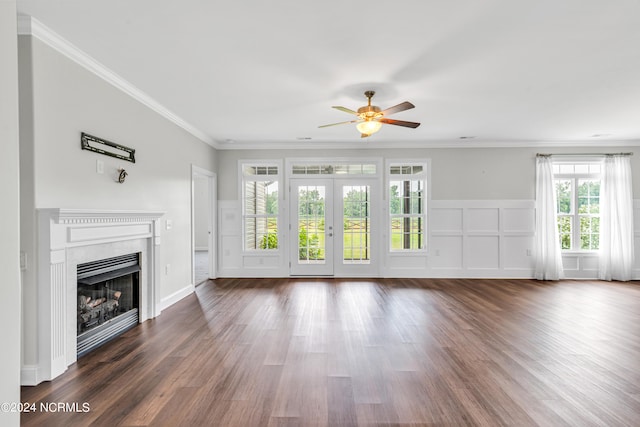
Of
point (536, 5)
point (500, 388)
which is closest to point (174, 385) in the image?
point (500, 388)

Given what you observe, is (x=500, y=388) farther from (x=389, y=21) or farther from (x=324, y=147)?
(x=324, y=147)

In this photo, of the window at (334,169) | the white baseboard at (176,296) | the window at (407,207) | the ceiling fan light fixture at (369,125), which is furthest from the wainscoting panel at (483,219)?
the white baseboard at (176,296)

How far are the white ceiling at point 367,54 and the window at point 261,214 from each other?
66.1 inches

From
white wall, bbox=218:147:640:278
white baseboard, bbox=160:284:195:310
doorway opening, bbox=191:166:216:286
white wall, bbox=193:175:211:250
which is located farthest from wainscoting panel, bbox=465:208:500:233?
white wall, bbox=193:175:211:250

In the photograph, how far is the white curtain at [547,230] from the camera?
5.48 metres

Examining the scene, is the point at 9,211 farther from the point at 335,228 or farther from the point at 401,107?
the point at 335,228

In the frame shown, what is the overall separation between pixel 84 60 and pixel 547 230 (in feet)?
23.2

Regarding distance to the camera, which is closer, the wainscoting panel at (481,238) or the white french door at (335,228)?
the wainscoting panel at (481,238)

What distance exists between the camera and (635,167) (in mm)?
5605

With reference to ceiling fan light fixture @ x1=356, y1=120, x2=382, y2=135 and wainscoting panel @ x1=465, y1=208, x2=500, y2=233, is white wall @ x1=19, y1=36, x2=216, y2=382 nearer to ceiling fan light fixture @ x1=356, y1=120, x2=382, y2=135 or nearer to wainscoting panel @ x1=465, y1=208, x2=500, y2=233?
ceiling fan light fixture @ x1=356, y1=120, x2=382, y2=135

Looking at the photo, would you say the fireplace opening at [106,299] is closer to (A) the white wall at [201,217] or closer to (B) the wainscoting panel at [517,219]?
(B) the wainscoting panel at [517,219]

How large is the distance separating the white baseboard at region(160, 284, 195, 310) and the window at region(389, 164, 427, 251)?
365 cm

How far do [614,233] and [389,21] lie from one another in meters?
6.16

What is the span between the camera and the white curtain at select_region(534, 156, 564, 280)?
216 inches
